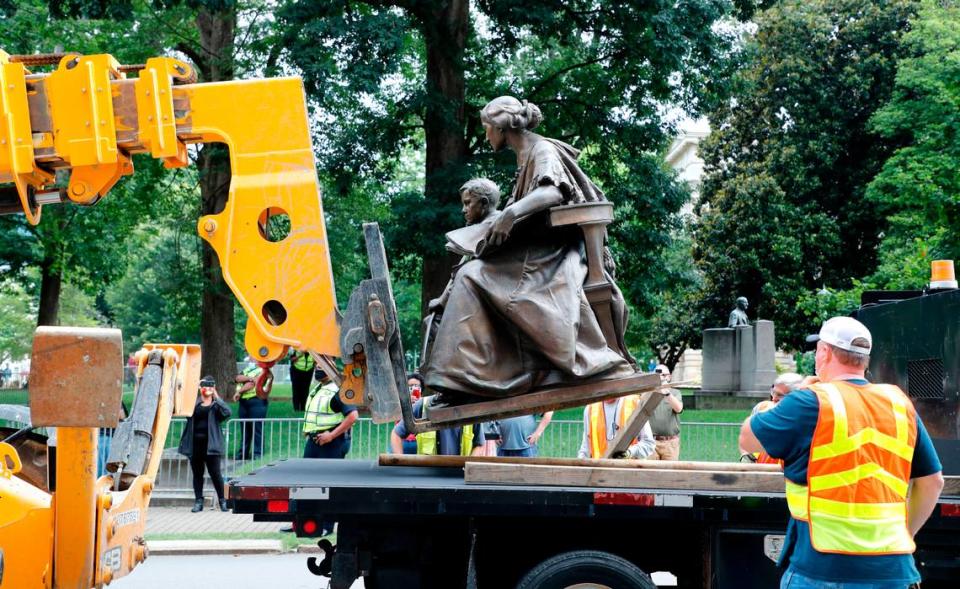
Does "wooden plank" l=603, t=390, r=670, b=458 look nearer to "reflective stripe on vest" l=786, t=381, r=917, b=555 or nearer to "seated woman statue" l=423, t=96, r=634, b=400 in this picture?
"seated woman statue" l=423, t=96, r=634, b=400

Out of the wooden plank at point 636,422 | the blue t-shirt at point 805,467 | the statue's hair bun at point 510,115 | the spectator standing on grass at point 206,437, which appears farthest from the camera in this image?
the spectator standing on grass at point 206,437

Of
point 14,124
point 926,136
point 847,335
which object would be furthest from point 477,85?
point 847,335

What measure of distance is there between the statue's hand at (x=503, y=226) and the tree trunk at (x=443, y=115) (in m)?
13.2

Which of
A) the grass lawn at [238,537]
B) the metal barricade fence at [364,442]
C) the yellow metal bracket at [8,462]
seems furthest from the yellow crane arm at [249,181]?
the metal barricade fence at [364,442]

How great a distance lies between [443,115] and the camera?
66.5 feet

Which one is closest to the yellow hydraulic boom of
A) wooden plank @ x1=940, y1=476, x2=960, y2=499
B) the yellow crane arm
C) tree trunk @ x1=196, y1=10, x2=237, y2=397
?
the yellow crane arm

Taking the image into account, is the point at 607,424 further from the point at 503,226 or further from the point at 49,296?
the point at 49,296

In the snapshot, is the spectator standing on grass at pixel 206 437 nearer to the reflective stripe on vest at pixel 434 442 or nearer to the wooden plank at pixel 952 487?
the reflective stripe on vest at pixel 434 442

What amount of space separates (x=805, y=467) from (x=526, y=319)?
90.3 inches

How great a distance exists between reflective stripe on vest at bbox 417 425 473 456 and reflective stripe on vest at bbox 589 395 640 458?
151cm

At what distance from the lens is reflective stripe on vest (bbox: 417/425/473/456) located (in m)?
10.5

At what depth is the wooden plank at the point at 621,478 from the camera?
6047 millimetres

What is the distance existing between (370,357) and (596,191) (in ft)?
5.96

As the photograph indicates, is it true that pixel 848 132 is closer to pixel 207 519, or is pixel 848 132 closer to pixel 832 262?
pixel 832 262
